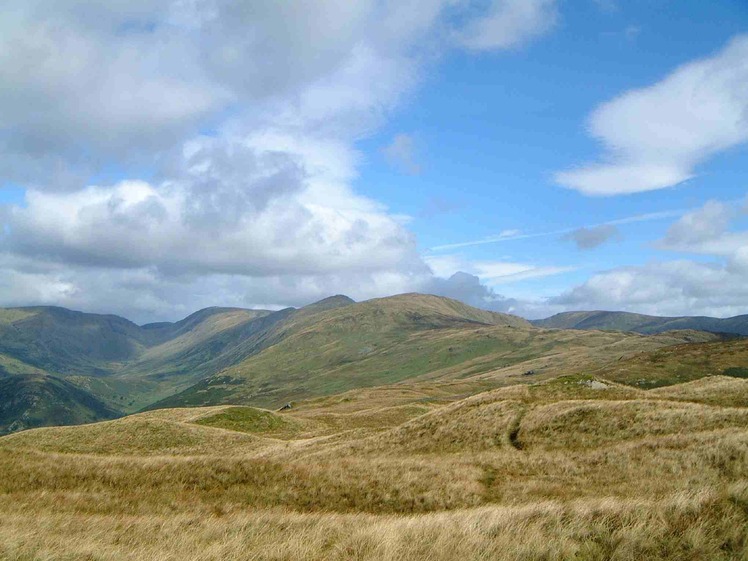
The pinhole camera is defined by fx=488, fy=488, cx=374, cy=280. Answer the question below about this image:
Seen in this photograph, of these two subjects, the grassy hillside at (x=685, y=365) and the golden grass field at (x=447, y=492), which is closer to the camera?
the golden grass field at (x=447, y=492)

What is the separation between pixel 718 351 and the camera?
→ 402 ft

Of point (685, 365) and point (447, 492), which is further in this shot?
point (685, 365)

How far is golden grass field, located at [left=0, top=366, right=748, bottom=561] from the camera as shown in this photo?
31.8 feet

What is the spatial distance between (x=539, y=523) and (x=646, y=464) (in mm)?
13843

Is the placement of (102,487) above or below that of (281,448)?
above

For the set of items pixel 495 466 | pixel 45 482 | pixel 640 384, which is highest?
pixel 45 482

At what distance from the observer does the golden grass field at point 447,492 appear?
381 inches

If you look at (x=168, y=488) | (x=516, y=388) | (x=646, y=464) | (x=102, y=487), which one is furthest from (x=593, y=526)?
(x=516, y=388)

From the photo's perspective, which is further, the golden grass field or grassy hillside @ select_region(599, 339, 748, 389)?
grassy hillside @ select_region(599, 339, 748, 389)

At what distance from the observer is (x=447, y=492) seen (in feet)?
62.8

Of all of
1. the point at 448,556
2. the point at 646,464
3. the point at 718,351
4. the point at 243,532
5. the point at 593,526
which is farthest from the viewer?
the point at 718,351

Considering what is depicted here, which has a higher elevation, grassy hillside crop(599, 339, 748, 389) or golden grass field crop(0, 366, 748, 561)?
golden grass field crop(0, 366, 748, 561)

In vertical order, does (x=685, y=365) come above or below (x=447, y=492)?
below

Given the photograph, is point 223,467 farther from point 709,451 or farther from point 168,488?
point 709,451
